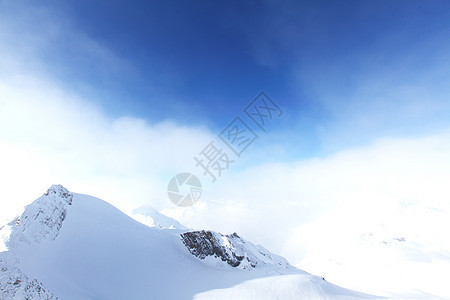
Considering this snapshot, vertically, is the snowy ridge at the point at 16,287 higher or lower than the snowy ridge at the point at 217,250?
lower

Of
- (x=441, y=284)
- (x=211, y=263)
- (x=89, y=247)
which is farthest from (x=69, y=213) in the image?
(x=441, y=284)

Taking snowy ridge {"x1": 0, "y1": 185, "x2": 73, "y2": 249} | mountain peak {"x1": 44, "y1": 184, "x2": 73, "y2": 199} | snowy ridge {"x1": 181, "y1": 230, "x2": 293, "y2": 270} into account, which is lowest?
snowy ridge {"x1": 0, "y1": 185, "x2": 73, "y2": 249}

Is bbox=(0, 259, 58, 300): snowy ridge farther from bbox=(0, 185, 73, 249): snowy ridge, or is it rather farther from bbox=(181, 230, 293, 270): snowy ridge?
bbox=(181, 230, 293, 270): snowy ridge

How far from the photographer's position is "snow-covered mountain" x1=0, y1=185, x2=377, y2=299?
2062 centimetres

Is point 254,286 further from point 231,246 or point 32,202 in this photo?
point 32,202

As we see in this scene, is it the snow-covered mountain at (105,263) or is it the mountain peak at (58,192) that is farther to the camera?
the mountain peak at (58,192)

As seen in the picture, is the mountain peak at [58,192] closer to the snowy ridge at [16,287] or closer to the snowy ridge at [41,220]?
the snowy ridge at [41,220]

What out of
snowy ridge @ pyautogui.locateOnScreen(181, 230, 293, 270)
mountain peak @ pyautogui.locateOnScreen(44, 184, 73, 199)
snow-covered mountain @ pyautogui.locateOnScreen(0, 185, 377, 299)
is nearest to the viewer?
snow-covered mountain @ pyautogui.locateOnScreen(0, 185, 377, 299)

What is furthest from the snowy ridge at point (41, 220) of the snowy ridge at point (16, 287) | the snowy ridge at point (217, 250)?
the snowy ridge at point (217, 250)

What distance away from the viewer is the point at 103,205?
1588 inches

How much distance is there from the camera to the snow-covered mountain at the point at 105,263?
2062cm

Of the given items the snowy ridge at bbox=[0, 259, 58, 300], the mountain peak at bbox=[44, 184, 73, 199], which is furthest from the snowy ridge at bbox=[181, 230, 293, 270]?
the snowy ridge at bbox=[0, 259, 58, 300]

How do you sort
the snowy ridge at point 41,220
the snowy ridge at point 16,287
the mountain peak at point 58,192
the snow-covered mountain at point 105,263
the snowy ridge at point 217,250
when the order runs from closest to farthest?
the snowy ridge at point 16,287 → the snow-covered mountain at point 105,263 → the snowy ridge at point 41,220 → the mountain peak at point 58,192 → the snowy ridge at point 217,250

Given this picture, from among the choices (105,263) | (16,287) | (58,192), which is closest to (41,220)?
(58,192)
